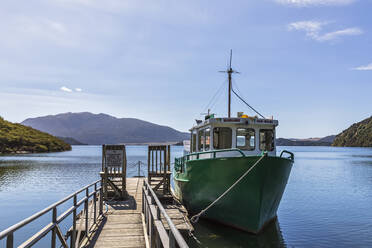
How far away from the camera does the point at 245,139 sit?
1434 centimetres

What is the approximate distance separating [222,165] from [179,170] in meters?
5.85

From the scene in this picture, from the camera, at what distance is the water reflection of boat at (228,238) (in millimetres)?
12276

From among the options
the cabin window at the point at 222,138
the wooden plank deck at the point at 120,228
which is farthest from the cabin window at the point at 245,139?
the wooden plank deck at the point at 120,228

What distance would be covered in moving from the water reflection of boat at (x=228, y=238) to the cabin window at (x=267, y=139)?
3782 mm

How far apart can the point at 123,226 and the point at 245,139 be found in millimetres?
6760

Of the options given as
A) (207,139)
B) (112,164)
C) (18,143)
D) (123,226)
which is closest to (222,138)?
(207,139)

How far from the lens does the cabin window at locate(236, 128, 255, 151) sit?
14.1m

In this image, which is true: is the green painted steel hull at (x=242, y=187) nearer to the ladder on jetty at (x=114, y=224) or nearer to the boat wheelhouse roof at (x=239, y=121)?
the ladder on jetty at (x=114, y=224)

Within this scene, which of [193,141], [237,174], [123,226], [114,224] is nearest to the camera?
[123,226]

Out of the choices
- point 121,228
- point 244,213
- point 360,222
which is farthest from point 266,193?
point 360,222

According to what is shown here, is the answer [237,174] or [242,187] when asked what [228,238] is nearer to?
[242,187]

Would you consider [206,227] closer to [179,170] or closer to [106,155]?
[179,170]

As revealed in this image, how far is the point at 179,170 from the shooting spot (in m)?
17.2

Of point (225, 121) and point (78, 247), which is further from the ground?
point (225, 121)
